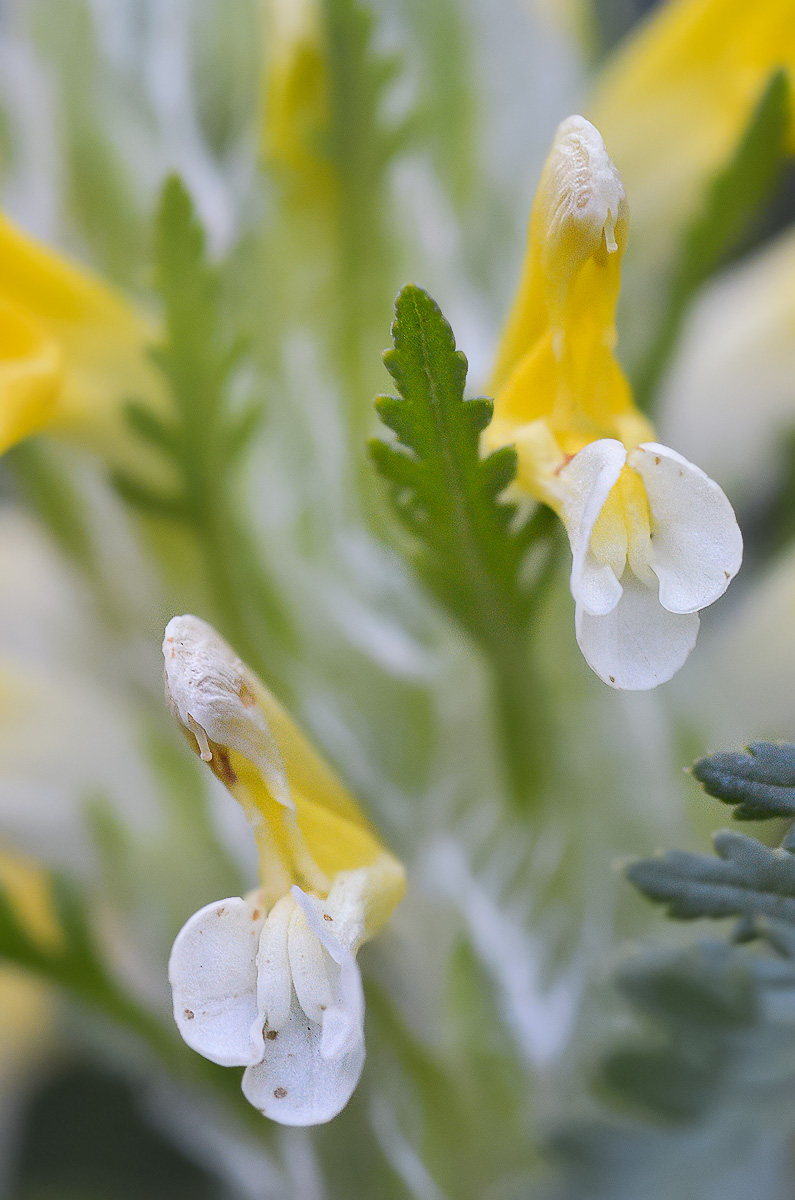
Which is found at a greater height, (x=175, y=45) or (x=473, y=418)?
(x=175, y=45)

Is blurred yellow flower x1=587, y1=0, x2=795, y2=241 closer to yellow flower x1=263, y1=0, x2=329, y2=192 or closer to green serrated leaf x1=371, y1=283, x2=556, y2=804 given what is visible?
yellow flower x1=263, y1=0, x2=329, y2=192

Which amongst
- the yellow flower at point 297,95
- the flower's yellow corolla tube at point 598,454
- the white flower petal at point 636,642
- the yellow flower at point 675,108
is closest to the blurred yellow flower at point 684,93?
the yellow flower at point 675,108

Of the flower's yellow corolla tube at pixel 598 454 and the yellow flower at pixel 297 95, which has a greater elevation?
the yellow flower at pixel 297 95

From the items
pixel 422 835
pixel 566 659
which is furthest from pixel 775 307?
pixel 422 835

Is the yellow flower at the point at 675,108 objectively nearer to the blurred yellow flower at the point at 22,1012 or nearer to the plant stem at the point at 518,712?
the plant stem at the point at 518,712

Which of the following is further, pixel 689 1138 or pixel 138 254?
pixel 138 254

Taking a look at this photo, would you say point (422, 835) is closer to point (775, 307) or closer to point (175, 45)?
point (775, 307)

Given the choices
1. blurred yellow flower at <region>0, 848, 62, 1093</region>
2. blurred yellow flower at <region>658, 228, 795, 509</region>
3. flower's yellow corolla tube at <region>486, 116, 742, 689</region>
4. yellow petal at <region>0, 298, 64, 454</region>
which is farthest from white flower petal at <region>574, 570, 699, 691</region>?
blurred yellow flower at <region>0, 848, 62, 1093</region>
